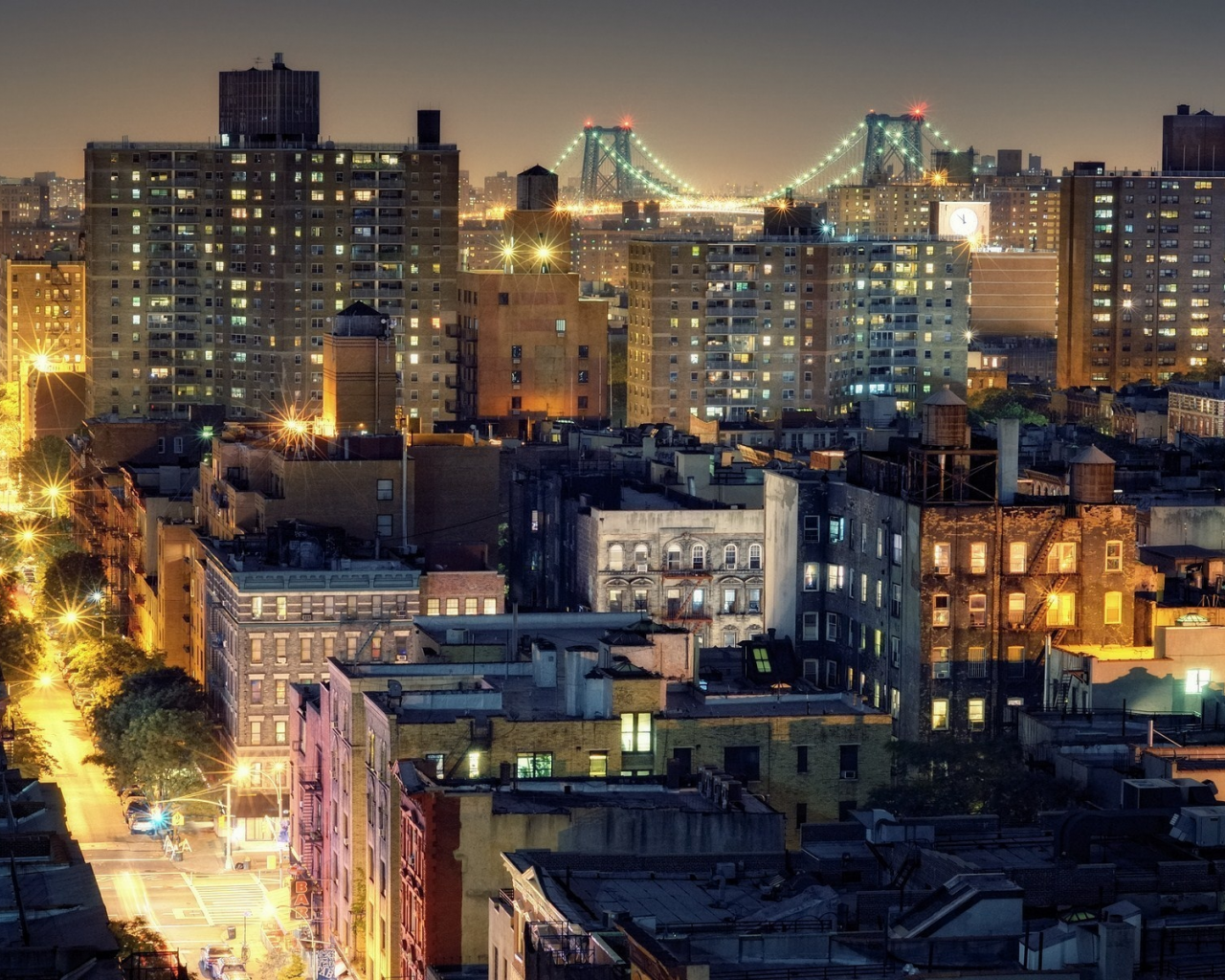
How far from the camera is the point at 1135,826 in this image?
66250 mm

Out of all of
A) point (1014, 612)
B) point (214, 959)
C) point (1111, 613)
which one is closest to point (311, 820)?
point (214, 959)

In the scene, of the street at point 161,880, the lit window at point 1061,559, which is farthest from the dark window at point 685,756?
the lit window at point 1061,559

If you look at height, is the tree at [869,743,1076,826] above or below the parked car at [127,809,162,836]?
above

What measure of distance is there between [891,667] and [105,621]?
77.6 metres

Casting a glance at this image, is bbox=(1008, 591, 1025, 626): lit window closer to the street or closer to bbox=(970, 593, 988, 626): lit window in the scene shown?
bbox=(970, 593, 988, 626): lit window

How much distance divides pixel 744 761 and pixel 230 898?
34.2m

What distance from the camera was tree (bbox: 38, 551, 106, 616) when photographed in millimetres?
183875

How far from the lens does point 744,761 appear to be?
3410 inches

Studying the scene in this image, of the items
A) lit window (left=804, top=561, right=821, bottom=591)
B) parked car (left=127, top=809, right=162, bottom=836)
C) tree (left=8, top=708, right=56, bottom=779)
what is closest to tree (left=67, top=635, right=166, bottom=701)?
tree (left=8, top=708, right=56, bottom=779)

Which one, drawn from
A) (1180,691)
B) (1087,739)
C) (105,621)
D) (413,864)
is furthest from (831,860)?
(105,621)

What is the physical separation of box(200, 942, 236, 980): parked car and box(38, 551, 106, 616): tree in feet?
264

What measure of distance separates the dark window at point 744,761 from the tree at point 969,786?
3.32 m

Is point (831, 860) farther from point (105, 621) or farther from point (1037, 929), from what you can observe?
point (105, 621)

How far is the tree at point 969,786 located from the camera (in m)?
80.8
